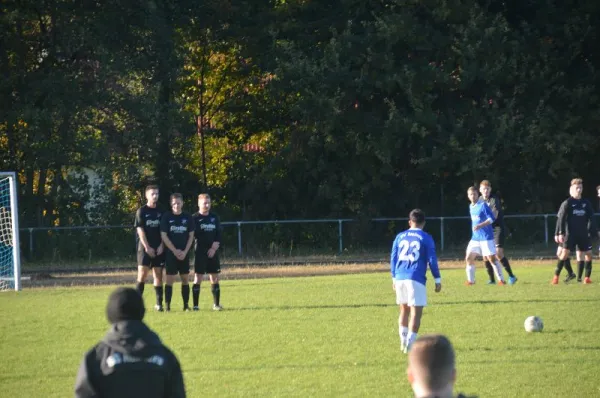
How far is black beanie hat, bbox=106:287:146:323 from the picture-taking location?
191 inches

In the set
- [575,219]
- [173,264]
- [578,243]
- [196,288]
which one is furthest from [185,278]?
[575,219]

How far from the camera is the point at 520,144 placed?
33.9 meters

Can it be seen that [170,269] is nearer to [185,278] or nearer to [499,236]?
[185,278]

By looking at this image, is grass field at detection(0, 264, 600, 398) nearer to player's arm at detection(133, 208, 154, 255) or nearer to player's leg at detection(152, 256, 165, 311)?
player's leg at detection(152, 256, 165, 311)

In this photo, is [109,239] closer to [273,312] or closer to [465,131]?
[465,131]

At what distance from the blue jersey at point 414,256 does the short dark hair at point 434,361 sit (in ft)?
24.7

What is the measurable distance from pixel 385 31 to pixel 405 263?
23345 mm

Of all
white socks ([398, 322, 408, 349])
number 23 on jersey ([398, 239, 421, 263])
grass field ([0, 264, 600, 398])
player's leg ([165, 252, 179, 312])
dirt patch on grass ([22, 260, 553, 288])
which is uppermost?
number 23 on jersey ([398, 239, 421, 263])

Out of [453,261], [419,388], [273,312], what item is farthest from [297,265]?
[419,388]

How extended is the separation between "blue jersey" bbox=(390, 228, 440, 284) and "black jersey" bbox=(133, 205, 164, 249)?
633 cm

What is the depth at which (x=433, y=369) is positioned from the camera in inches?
161

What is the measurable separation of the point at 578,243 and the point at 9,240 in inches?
602

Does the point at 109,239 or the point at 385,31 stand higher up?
the point at 385,31

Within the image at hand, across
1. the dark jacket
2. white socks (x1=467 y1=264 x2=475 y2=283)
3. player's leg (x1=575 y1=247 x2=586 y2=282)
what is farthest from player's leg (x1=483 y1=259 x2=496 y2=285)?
the dark jacket
